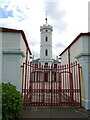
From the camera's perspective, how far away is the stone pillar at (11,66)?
6.69 m

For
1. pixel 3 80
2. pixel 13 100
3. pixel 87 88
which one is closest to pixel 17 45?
pixel 3 80

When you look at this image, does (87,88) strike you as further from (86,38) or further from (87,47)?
(86,38)

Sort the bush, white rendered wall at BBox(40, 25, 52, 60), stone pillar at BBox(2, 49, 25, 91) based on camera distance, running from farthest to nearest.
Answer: white rendered wall at BBox(40, 25, 52, 60), stone pillar at BBox(2, 49, 25, 91), the bush

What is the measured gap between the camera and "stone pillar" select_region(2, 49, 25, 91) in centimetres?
669

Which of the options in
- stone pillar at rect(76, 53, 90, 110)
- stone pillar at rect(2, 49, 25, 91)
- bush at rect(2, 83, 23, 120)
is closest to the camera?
bush at rect(2, 83, 23, 120)

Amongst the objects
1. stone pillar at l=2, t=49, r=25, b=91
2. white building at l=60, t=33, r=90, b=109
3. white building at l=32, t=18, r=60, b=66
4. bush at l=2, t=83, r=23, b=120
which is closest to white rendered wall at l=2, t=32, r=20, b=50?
stone pillar at l=2, t=49, r=25, b=91

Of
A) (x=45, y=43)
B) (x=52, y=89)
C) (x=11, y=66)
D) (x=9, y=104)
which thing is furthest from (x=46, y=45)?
(x=9, y=104)

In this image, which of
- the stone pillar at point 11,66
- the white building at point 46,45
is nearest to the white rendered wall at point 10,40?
the stone pillar at point 11,66

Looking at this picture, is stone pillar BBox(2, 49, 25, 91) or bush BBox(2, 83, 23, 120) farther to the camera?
stone pillar BBox(2, 49, 25, 91)

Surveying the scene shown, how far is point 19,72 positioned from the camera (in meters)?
6.73

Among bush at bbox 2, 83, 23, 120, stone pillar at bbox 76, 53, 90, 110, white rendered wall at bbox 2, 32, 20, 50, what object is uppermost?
white rendered wall at bbox 2, 32, 20, 50

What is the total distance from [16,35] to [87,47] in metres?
3.54

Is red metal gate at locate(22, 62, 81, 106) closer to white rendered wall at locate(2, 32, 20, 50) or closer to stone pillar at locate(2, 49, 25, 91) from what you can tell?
stone pillar at locate(2, 49, 25, 91)

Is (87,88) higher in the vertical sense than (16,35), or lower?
lower
